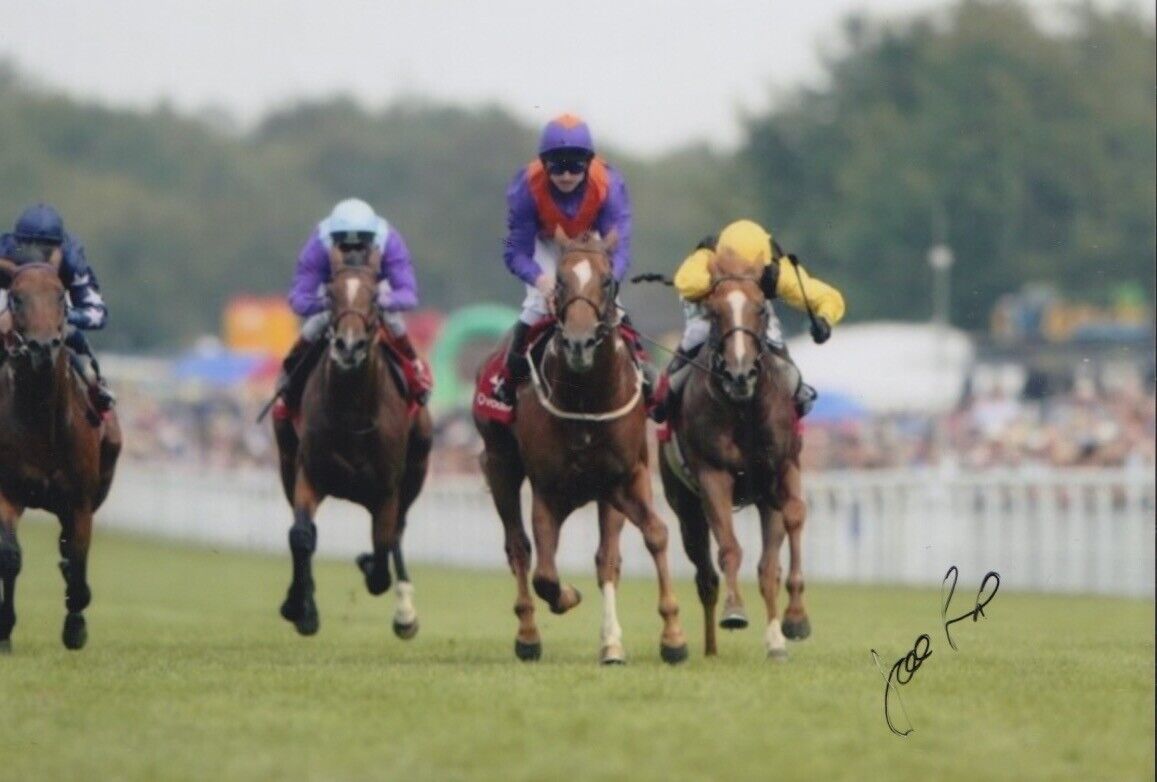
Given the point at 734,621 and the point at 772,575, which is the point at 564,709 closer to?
the point at 734,621

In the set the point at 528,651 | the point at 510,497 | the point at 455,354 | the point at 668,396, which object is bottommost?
the point at 528,651

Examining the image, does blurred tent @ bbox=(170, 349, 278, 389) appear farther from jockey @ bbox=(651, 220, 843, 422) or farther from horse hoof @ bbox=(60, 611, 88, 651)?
jockey @ bbox=(651, 220, 843, 422)

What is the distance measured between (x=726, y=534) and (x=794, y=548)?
0.44 meters

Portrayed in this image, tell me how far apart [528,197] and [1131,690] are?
4.18 m

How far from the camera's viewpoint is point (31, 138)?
78.1m

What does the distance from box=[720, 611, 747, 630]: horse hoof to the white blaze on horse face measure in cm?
121

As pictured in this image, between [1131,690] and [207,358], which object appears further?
[207,358]

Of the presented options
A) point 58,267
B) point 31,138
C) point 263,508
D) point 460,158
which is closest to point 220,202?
point 460,158

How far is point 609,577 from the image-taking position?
13.2 metres

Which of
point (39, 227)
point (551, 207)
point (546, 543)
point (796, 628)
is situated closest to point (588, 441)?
point (546, 543)

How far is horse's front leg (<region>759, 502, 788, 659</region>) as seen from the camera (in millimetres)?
12961

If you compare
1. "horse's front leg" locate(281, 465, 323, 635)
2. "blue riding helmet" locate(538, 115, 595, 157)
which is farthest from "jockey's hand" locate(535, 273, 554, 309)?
"horse's front leg" locate(281, 465, 323, 635)

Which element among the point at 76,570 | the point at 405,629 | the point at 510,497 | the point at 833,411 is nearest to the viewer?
the point at 510,497

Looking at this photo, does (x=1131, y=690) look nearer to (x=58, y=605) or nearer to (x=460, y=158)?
(x=58, y=605)
